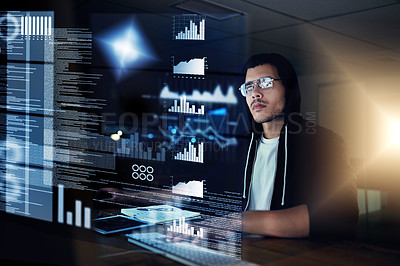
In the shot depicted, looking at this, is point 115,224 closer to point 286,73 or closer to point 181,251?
point 181,251

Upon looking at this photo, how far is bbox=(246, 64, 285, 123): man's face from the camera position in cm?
153

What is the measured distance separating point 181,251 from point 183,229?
0.54 ft

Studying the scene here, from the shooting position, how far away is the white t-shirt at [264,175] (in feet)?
5.06

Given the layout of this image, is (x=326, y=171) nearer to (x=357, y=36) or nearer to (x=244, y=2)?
(x=357, y=36)

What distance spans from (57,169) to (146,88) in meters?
0.63

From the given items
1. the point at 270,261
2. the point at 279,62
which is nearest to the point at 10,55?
the point at 279,62

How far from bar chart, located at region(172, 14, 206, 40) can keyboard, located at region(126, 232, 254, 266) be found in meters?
0.76

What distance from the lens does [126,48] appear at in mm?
1613

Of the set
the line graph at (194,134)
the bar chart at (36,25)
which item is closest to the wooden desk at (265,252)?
the line graph at (194,134)

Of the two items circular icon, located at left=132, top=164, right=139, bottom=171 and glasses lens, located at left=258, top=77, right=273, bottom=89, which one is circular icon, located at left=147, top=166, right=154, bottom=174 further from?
glasses lens, located at left=258, top=77, right=273, bottom=89

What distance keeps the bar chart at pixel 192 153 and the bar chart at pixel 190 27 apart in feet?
1.35

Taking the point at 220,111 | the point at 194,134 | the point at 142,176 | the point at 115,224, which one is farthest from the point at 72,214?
the point at 220,111

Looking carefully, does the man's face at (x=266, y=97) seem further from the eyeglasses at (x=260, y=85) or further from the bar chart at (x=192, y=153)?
the bar chart at (x=192, y=153)

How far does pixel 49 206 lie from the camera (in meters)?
1.85
